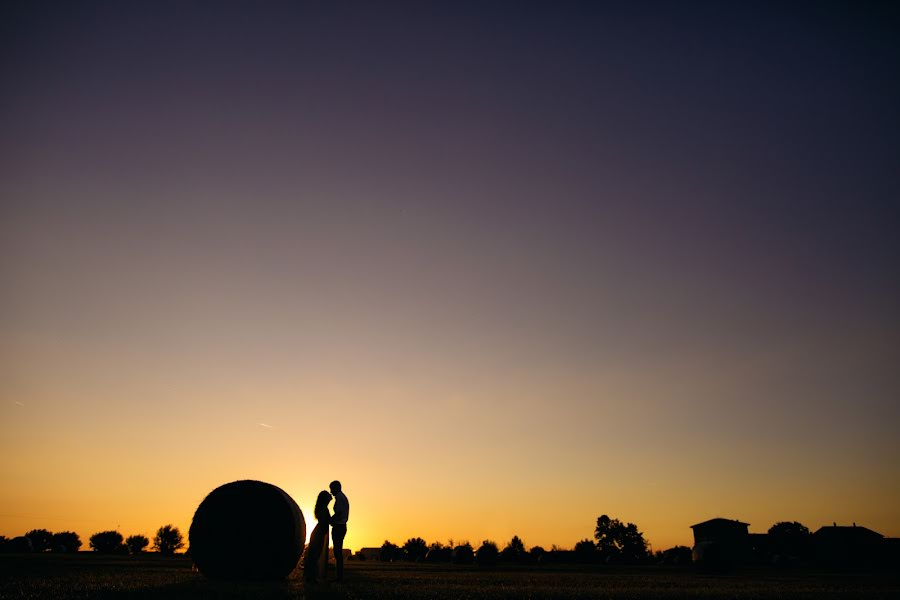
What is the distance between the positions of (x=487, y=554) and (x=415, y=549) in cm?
2919

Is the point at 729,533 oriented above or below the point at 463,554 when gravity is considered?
above

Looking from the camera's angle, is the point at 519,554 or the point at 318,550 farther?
the point at 519,554

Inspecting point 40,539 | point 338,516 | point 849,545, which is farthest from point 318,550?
point 849,545

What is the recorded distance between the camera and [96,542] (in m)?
70.1

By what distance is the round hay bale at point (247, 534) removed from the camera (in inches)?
556

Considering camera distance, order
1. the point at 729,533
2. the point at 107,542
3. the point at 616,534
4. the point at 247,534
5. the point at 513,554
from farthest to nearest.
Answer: the point at 616,534, the point at 729,533, the point at 107,542, the point at 513,554, the point at 247,534

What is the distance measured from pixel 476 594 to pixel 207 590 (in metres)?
4.53

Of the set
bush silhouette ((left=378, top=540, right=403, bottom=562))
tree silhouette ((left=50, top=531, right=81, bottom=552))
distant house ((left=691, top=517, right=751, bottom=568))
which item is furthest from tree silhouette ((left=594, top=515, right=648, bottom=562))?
tree silhouette ((left=50, top=531, right=81, bottom=552))

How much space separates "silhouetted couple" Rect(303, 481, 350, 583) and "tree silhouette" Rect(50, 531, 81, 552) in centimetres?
6270

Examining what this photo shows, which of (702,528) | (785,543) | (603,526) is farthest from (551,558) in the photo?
(603,526)

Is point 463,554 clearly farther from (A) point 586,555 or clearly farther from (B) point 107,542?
(B) point 107,542

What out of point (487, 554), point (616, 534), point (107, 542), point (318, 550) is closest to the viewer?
point (318, 550)

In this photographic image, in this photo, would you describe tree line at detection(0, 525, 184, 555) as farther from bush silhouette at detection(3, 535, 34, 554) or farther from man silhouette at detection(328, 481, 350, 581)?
man silhouette at detection(328, 481, 350, 581)

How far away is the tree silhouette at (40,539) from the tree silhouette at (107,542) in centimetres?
530
